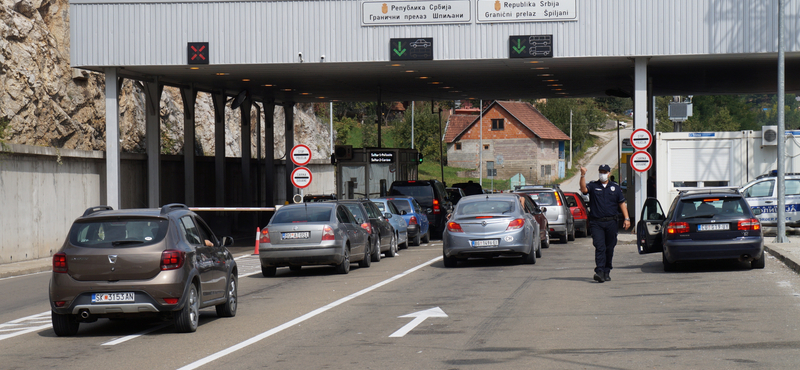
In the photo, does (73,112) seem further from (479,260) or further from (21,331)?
(21,331)

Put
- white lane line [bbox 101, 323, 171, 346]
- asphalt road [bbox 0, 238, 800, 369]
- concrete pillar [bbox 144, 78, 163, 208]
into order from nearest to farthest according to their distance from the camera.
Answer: asphalt road [bbox 0, 238, 800, 369] → white lane line [bbox 101, 323, 171, 346] → concrete pillar [bbox 144, 78, 163, 208]

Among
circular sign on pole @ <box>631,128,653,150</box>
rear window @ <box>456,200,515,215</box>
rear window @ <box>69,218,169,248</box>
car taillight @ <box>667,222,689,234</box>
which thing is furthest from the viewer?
circular sign on pole @ <box>631,128,653,150</box>

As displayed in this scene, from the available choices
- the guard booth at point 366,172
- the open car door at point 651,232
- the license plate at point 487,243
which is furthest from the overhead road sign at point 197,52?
the open car door at point 651,232

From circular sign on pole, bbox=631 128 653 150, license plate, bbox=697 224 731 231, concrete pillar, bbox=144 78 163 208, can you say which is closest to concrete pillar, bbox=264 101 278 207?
concrete pillar, bbox=144 78 163 208

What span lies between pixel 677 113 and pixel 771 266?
28.9 meters

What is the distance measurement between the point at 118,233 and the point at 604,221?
8.02m

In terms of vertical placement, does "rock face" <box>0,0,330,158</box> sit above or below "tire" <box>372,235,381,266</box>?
above

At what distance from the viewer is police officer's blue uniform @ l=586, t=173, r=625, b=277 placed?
14.7m

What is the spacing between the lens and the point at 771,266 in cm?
1662

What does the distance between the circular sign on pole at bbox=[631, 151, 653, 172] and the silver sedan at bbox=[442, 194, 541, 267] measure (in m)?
7.63

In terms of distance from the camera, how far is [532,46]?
84.6 ft

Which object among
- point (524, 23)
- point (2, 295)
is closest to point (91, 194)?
point (2, 295)

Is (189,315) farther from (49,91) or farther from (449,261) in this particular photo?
(49,91)

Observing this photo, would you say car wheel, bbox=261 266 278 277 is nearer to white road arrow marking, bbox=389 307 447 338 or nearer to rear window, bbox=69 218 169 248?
white road arrow marking, bbox=389 307 447 338
